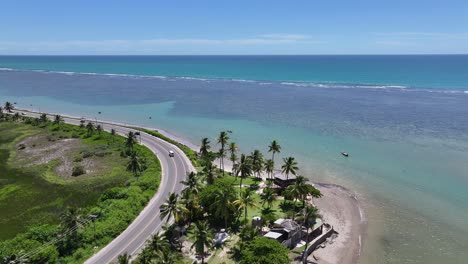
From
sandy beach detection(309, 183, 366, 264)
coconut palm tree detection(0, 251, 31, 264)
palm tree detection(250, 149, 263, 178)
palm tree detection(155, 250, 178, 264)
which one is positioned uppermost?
palm tree detection(250, 149, 263, 178)

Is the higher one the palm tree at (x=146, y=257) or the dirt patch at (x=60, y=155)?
the palm tree at (x=146, y=257)

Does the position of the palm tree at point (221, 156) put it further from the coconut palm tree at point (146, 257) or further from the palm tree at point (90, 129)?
the palm tree at point (90, 129)

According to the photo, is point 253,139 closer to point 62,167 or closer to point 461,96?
point 62,167

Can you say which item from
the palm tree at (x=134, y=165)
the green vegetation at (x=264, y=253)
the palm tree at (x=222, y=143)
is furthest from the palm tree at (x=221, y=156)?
the green vegetation at (x=264, y=253)

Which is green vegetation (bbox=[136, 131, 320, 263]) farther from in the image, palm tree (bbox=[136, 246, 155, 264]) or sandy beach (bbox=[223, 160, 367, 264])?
sandy beach (bbox=[223, 160, 367, 264])

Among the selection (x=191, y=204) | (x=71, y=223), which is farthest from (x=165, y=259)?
(x=71, y=223)

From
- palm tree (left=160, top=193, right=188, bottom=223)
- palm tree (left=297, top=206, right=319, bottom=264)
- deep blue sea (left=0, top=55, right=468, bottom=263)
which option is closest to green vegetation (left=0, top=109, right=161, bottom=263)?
palm tree (left=160, top=193, right=188, bottom=223)

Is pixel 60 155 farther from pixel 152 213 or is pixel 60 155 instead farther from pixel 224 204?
pixel 224 204
